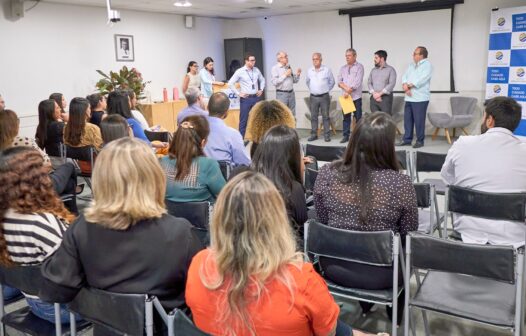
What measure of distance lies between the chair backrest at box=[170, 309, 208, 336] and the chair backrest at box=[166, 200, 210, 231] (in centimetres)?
120

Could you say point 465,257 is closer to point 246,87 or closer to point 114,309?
point 114,309

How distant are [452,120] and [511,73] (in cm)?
108

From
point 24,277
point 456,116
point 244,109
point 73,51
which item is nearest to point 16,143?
point 24,277

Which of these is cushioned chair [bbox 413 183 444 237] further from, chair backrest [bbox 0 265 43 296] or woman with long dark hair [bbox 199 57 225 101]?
woman with long dark hair [bbox 199 57 225 101]

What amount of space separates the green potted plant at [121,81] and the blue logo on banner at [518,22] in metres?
5.96

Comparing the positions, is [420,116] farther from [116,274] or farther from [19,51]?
[116,274]

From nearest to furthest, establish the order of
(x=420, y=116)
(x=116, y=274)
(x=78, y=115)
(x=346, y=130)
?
(x=116, y=274), (x=78, y=115), (x=420, y=116), (x=346, y=130)

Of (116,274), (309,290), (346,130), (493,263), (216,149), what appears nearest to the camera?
(309,290)

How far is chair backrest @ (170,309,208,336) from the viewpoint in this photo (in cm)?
140

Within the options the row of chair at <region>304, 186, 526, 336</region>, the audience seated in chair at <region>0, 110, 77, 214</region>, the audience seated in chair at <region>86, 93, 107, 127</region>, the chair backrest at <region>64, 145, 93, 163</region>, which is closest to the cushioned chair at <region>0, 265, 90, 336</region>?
the row of chair at <region>304, 186, 526, 336</region>

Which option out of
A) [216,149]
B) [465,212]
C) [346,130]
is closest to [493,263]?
[465,212]

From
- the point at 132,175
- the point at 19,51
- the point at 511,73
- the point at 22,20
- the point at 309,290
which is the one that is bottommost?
the point at 309,290

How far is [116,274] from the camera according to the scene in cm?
163

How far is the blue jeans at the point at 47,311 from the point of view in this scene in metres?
2.01
